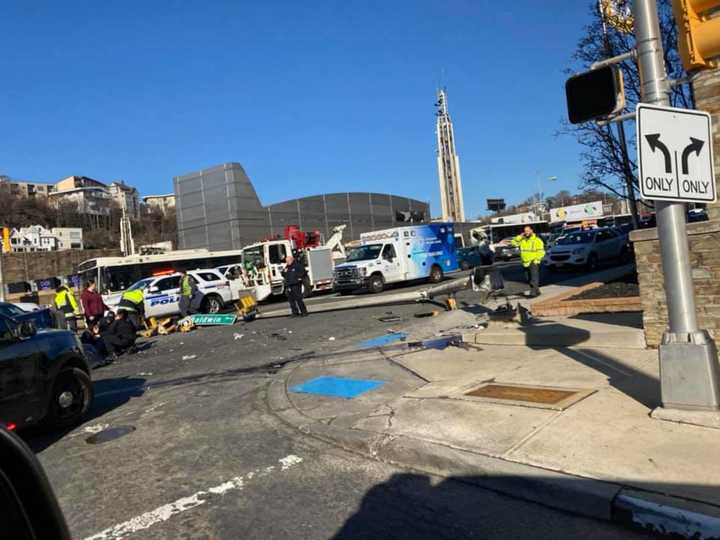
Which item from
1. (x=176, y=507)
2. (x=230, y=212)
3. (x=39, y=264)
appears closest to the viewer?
(x=176, y=507)

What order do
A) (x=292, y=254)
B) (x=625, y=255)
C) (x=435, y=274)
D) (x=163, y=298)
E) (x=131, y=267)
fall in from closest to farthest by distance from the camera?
(x=163, y=298)
(x=131, y=267)
(x=292, y=254)
(x=435, y=274)
(x=625, y=255)

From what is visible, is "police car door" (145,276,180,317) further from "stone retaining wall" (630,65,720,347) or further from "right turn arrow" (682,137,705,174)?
"right turn arrow" (682,137,705,174)

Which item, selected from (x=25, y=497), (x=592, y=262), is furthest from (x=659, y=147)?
(x=592, y=262)

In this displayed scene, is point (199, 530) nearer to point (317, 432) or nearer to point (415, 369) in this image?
point (317, 432)

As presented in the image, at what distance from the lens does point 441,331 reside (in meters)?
11.6

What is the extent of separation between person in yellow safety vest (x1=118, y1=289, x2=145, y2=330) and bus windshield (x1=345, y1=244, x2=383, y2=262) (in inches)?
359

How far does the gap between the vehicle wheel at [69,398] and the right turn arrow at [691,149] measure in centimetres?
716

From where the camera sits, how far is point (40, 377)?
21.2ft

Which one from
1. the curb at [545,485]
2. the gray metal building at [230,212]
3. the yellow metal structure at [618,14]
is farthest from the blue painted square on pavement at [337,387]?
the gray metal building at [230,212]

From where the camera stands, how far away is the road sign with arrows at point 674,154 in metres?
4.70

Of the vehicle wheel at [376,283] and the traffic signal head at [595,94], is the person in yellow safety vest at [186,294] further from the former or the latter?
the traffic signal head at [595,94]

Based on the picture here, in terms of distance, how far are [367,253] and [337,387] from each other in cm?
1721

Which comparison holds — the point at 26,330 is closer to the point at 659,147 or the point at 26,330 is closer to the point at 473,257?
the point at 659,147

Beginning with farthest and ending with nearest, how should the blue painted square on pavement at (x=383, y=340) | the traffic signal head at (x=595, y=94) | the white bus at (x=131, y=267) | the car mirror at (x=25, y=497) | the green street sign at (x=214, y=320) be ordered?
the white bus at (x=131, y=267)
the green street sign at (x=214, y=320)
the blue painted square on pavement at (x=383, y=340)
the traffic signal head at (x=595, y=94)
the car mirror at (x=25, y=497)
